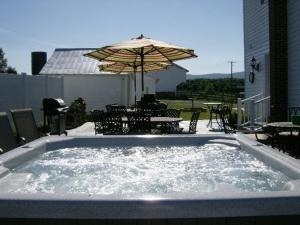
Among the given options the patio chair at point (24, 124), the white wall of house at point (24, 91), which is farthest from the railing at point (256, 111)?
the white wall of house at point (24, 91)

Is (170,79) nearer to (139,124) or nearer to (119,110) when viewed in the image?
(119,110)

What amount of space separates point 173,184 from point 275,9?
26.0ft

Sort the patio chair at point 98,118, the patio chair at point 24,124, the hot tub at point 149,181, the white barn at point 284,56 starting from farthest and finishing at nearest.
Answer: the white barn at point 284,56 → the patio chair at point 98,118 → the patio chair at point 24,124 → the hot tub at point 149,181

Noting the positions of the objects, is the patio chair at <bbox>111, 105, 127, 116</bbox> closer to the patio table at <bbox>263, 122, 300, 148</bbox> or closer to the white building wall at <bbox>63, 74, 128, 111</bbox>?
the patio table at <bbox>263, 122, 300, 148</bbox>

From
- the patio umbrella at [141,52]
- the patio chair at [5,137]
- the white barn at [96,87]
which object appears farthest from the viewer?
the white barn at [96,87]

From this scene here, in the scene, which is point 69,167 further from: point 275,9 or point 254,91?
point 254,91

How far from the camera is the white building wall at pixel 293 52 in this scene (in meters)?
11.7

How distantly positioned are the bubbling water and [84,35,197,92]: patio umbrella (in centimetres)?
302

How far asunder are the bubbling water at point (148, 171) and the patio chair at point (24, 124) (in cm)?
71

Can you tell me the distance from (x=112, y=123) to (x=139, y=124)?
658 millimetres

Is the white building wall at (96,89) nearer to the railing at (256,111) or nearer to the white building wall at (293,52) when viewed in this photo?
the railing at (256,111)

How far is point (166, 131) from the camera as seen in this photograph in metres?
10.4

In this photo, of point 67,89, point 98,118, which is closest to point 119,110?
point 98,118

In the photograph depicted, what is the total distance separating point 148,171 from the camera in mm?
6816
